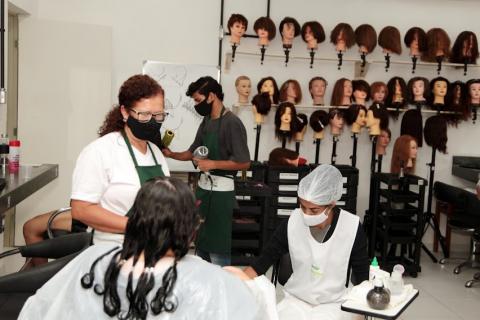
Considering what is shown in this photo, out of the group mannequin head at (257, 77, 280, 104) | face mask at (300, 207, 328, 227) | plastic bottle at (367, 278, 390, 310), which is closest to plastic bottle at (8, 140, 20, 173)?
face mask at (300, 207, 328, 227)

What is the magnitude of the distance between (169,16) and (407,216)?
8.99 feet

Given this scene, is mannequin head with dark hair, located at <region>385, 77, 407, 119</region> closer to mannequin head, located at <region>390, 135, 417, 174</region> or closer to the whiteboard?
mannequin head, located at <region>390, 135, 417, 174</region>

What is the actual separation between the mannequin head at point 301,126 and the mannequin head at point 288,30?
64 centimetres

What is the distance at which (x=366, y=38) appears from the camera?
16.9 ft

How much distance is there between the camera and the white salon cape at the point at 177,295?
55.7 inches

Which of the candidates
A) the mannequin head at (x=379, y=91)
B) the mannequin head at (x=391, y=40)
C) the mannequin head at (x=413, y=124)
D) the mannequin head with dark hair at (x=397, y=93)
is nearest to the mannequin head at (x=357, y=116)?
the mannequin head at (x=379, y=91)

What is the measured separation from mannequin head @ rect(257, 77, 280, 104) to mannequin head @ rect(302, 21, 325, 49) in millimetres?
475

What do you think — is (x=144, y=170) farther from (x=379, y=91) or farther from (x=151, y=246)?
(x=379, y=91)

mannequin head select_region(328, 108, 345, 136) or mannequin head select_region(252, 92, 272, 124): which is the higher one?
mannequin head select_region(252, 92, 272, 124)

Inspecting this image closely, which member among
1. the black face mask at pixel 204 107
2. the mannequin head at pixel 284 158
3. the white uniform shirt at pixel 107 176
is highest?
the black face mask at pixel 204 107

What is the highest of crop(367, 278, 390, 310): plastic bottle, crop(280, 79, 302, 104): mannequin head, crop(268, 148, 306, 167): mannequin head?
crop(280, 79, 302, 104): mannequin head

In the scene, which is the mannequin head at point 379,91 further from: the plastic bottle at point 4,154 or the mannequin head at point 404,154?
the plastic bottle at point 4,154

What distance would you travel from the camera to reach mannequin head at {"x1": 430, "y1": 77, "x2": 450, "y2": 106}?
5223 millimetres

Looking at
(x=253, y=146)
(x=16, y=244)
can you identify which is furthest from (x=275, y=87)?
(x=16, y=244)
